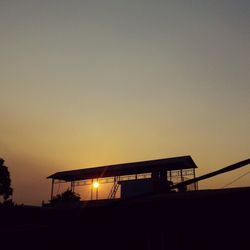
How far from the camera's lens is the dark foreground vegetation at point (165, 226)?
331 inches

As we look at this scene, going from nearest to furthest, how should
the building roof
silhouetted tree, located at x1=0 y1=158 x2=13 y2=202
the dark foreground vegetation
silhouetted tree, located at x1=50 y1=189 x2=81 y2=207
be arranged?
1. the dark foreground vegetation
2. silhouetted tree, located at x1=50 y1=189 x2=81 y2=207
3. the building roof
4. silhouetted tree, located at x1=0 y1=158 x2=13 y2=202

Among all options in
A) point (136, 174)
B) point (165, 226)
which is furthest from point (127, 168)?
point (165, 226)

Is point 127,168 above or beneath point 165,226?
above

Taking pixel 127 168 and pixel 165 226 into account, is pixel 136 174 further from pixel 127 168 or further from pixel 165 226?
pixel 165 226

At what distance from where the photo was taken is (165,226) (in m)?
8.98

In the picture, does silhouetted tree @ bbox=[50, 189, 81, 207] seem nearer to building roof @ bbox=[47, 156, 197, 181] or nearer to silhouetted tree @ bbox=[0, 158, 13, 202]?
building roof @ bbox=[47, 156, 197, 181]

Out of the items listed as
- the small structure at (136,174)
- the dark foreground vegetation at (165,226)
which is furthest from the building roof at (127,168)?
the dark foreground vegetation at (165,226)

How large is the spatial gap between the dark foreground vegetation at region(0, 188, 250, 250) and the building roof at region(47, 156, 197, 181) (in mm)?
17320

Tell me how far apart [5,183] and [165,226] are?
135ft

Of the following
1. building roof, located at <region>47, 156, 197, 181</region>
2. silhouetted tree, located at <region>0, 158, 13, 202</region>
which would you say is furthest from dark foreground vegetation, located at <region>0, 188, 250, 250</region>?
silhouetted tree, located at <region>0, 158, 13, 202</region>

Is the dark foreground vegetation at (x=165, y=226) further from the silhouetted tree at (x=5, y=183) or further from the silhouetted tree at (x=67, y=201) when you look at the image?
the silhouetted tree at (x=5, y=183)

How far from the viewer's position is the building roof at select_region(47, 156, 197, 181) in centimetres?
2689

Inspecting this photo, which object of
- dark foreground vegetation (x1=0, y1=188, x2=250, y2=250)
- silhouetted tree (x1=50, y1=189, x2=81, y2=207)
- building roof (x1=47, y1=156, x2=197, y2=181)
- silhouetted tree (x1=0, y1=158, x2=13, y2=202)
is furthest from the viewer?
silhouetted tree (x1=0, y1=158, x2=13, y2=202)

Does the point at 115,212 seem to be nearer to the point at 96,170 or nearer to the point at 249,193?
the point at 249,193
